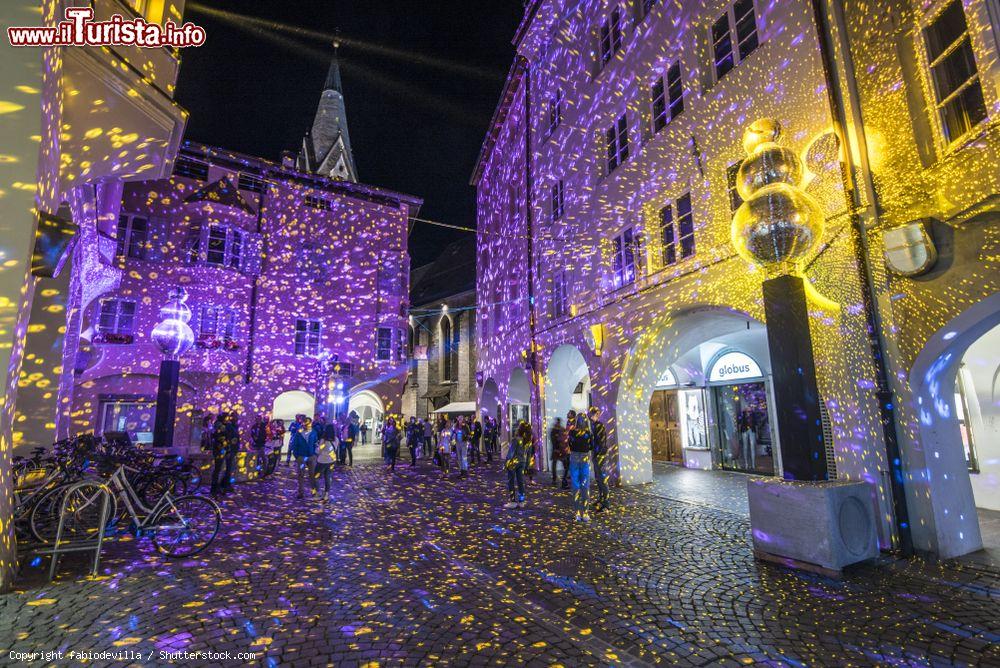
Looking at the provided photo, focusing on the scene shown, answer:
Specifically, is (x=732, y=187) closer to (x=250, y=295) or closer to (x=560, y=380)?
(x=560, y=380)

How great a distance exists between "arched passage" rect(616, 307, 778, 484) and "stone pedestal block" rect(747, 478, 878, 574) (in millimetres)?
4033

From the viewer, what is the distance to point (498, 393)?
70.5 ft

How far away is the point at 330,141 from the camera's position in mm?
39719

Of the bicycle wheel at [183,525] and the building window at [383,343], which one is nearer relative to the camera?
the bicycle wheel at [183,525]

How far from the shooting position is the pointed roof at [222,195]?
21.7m

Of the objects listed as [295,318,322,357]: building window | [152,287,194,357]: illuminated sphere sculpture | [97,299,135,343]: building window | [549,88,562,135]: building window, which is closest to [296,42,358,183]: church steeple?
[295,318,322,357]: building window

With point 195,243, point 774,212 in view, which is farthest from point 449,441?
point 195,243

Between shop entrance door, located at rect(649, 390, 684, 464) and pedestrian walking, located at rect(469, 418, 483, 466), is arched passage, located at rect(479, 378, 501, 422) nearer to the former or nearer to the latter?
pedestrian walking, located at rect(469, 418, 483, 466)

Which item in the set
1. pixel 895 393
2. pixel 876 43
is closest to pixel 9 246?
pixel 895 393

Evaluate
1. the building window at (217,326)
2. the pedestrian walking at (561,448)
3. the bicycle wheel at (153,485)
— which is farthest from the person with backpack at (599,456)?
the building window at (217,326)

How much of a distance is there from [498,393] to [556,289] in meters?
7.02

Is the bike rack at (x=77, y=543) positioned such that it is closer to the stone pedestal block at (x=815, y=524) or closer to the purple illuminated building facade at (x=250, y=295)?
the stone pedestal block at (x=815, y=524)

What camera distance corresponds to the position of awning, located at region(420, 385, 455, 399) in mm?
35562

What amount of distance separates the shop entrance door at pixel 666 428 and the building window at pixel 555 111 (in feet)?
33.4
